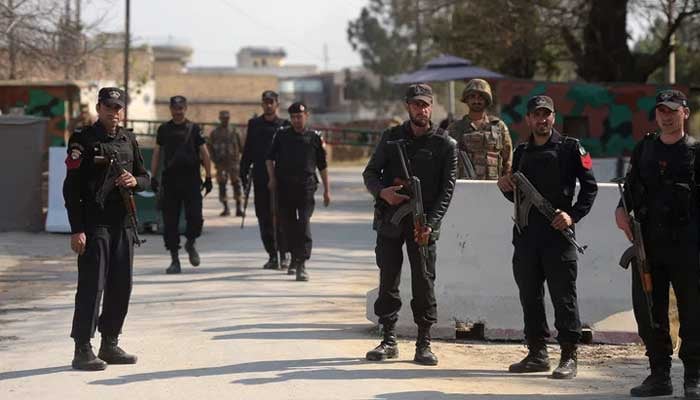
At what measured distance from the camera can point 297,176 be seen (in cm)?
1527

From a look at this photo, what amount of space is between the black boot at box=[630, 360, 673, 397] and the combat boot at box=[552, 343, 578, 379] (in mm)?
621

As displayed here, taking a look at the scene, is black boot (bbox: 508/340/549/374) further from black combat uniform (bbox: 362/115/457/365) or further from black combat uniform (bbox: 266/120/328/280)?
black combat uniform (bbox: 266/120/328/280)

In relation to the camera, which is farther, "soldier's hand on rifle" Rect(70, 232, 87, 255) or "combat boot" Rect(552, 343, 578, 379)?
"soldier's hand on rifle" Rect(70, 232, 87, 255)

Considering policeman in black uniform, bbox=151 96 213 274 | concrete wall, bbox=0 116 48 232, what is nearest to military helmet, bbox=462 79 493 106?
policeman in black uniform, bbox=151 96 213 274

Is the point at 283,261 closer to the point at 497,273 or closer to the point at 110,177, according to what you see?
the point at 497,273

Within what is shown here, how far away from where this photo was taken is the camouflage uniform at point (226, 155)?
2530cm

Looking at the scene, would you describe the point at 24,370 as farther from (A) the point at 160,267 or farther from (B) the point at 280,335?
(A) the point at 160,267

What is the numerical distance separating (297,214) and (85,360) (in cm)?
601

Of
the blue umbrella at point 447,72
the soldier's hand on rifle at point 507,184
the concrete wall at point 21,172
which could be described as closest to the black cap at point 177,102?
the concrete wall at point 21,172

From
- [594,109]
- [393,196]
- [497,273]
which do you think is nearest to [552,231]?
[393,196]

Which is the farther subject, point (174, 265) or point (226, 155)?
point (226, 155)

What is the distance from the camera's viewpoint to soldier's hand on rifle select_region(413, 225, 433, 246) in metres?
9.70

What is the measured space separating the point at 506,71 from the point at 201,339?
1005 inches

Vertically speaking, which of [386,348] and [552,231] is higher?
[552,231]
